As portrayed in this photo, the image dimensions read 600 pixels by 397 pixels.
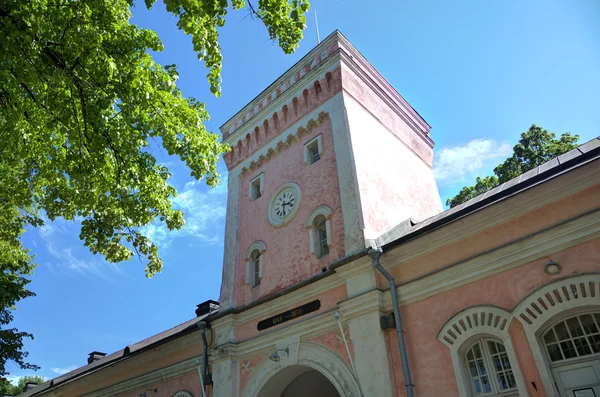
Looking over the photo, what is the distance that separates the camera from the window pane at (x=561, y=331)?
7664 mm

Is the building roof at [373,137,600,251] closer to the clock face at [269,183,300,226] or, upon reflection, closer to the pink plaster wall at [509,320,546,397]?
the pink plaster wall at [509,320,546,397]

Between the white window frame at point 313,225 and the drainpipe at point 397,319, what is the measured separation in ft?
6.92

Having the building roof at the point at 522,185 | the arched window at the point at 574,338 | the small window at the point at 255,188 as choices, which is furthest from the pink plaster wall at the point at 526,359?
the small window at the point at 255,188

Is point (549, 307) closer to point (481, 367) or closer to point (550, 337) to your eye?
point (550, 337)

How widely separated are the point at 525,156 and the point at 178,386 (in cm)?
1914

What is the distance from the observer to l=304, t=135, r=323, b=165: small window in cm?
1382

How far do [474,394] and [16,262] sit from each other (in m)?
15.1

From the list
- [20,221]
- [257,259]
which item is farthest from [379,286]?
[20,221]

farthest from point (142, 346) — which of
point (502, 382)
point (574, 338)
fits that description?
point (574, 338)

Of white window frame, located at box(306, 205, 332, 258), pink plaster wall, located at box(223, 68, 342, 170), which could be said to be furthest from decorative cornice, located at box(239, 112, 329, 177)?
white window frame, located at box(306, 205, 332, 258)

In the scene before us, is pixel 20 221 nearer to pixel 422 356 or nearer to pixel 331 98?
pixel 331 98

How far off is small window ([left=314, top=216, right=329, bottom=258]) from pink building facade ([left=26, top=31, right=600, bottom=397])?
4cm

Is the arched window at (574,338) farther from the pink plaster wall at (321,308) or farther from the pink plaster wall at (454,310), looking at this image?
the pink plaster wall at (321,308)

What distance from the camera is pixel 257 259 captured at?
564 inches
